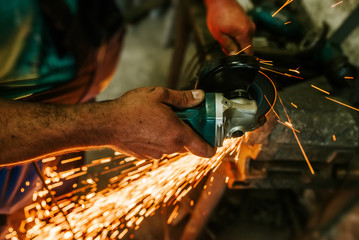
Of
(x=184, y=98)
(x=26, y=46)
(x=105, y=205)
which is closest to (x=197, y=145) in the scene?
(x=184, y=98)

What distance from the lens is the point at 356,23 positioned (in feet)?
7.98

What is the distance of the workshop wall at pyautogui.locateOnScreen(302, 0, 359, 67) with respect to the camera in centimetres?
255

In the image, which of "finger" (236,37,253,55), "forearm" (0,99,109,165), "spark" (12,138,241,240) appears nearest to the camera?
"forearm" (0,99,109,165)

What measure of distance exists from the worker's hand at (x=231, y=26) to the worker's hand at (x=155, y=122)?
2.11 ft

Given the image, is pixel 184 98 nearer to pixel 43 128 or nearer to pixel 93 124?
pixel 93 124

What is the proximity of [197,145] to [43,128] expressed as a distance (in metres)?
0.79

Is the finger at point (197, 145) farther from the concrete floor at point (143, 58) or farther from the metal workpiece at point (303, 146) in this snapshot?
the concrete floor at point (143, 58)

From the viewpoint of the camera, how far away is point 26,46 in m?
2.37

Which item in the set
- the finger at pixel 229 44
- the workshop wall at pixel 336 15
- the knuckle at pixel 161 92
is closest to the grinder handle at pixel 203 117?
the knuckle at pixel 161 92

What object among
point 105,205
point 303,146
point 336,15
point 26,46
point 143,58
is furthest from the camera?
point 143,58

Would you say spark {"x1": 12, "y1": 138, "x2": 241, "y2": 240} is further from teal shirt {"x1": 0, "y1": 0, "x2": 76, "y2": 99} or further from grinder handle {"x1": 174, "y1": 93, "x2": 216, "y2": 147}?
teal shirt {"x1": 0, "y1": 0, "x2": 76, "y2": 99}

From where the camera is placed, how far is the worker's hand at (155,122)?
1.32 meters

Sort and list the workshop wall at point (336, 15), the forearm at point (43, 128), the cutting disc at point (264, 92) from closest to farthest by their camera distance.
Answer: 1. the forearm at point (43, 128)
2. the cutting disc at point (264, 92)
3. the workshop wall at point (336, 15)

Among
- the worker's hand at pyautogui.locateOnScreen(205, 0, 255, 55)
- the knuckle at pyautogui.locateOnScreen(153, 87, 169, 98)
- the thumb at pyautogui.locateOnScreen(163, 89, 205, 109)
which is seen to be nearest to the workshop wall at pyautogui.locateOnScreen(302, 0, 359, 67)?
the worker's hand at pyautogui.locateOnScreen(205, 0, 255, 55)
